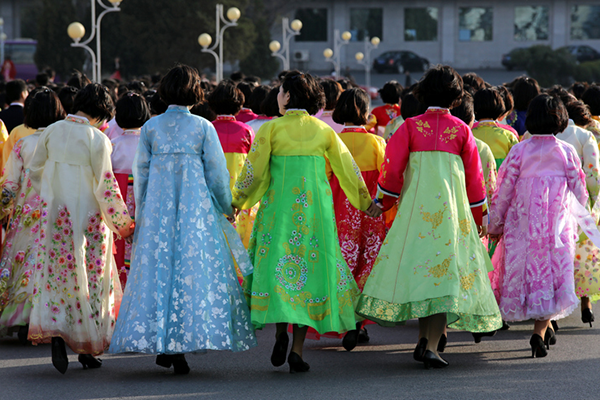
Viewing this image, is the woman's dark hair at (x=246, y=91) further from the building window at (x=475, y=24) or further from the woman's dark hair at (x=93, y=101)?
the building window at (x=475, y=24)

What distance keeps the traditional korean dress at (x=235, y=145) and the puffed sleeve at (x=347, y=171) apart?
160cm

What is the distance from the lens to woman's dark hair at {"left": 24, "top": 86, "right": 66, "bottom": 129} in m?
5.39

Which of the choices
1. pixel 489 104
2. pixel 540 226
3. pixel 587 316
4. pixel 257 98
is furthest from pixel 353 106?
pixel 587 316

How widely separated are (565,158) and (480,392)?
5.71 ft

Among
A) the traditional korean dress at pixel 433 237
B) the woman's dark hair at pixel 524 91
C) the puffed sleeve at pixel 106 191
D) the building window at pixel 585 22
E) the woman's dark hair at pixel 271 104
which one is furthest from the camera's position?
the building window at pixel 585 22

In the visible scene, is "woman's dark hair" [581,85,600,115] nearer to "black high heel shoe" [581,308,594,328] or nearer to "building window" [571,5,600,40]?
"black high heel shoe" [581,308,594,328]

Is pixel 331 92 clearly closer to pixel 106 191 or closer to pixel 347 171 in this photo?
pixel 347 171

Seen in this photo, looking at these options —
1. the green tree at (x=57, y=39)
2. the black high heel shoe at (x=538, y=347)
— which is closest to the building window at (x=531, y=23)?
the green tree at (x=57, y=39)

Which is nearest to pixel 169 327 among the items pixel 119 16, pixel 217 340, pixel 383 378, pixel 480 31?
pixel 217 340

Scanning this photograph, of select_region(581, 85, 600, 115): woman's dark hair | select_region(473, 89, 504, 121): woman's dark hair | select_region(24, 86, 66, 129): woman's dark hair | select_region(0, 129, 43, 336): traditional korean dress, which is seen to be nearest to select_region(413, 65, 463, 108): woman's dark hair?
select_region(473, 89, 504, 121): woman's dark hair

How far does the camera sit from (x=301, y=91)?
495 centimetres

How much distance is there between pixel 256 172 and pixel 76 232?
1148 mm

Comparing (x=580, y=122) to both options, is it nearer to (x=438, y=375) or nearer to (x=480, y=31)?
(x=438, y=375)

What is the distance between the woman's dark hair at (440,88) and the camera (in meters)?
4.92
